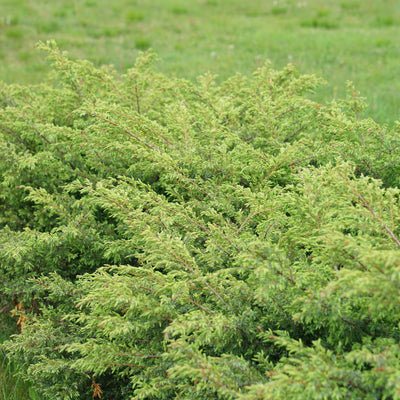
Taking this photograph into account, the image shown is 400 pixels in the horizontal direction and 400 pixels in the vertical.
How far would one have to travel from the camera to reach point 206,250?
207cm

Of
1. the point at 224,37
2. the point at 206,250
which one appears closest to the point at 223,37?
the point at 224,37

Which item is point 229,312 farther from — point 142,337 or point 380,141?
point 380,141

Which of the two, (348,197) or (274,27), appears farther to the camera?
(274,27)

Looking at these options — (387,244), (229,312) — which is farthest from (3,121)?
(387,244)

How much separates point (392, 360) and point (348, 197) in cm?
73

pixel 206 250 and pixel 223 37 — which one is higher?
pixel 223 37

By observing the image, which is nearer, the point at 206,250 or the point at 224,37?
the point at 206,250

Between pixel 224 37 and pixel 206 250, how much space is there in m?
6.92

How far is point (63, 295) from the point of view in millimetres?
2494

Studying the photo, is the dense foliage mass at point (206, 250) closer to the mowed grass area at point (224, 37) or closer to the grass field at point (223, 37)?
the mowed grass area at point (224, 37)

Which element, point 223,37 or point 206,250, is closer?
point 206,250

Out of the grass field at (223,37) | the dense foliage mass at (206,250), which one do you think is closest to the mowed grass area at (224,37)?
the grass field at (223,37)

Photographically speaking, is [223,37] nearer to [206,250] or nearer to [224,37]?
[224,37]

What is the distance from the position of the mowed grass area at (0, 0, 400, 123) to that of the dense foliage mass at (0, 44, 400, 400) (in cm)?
234
